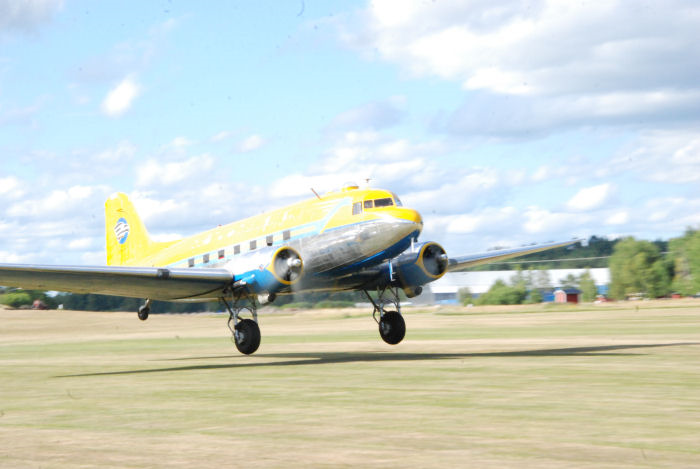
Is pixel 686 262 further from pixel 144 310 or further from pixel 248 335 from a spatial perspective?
pixel 248 335

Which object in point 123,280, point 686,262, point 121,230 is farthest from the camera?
point 686,262

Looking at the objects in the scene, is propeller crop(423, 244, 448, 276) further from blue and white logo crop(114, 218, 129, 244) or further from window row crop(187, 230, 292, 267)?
blue and white logo crop(114, 218, 129, 244)

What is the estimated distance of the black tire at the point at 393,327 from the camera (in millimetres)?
27406

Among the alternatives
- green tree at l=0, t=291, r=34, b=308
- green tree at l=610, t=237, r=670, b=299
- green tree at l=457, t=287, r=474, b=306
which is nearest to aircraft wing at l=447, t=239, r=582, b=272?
green tree at l=0, t=291, r=34, b=308

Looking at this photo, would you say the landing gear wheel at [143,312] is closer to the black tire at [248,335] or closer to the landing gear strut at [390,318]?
the black tire at [248,335]

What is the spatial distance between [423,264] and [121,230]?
16.1m

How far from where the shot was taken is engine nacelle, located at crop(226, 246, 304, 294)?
23.5 metres

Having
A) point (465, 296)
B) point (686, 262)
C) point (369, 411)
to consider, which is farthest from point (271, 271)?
point (686, 262)

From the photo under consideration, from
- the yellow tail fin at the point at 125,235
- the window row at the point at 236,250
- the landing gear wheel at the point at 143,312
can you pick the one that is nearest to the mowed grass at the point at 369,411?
the window row at the point at 236,250

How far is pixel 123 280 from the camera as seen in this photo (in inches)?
955

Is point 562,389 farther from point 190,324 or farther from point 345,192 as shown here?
point 190,324

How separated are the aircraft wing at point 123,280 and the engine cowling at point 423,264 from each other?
5586mm

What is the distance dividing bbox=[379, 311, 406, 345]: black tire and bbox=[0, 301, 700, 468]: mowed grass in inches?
90.0

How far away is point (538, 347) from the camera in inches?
1072
